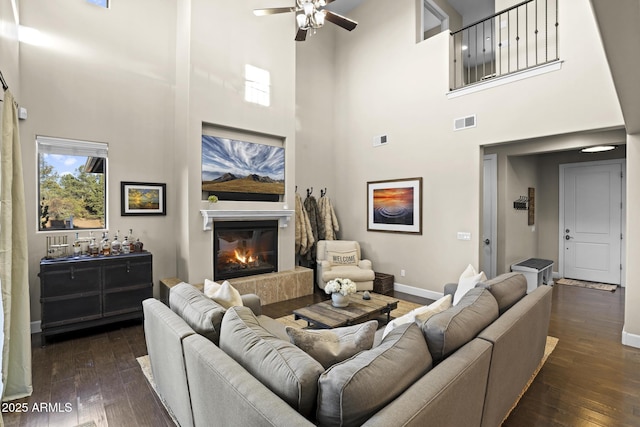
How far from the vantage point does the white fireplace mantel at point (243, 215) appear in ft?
15.3

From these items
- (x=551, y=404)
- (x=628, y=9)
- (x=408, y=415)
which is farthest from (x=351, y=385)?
(x=551, y=404)

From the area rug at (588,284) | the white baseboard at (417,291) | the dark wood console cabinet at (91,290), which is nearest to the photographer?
the dark wood console cabinet at (91,290)

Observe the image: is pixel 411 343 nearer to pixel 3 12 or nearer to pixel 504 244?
pixel 3 12

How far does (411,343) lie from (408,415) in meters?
0.44

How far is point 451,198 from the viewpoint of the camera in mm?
5188

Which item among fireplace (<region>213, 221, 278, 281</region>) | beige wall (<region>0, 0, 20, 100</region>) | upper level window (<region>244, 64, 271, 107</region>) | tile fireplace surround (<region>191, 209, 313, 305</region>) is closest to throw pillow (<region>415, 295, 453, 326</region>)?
tile fireplace surround (<region>191, 209, 313, 305</region>)

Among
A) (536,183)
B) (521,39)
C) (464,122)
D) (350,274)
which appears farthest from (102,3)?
(536,183)

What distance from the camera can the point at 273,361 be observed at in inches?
57.1

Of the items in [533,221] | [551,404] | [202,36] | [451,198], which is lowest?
[551,404]

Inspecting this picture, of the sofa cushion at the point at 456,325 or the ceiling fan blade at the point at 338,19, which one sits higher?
the ceiling fan blade at the point at 338,19

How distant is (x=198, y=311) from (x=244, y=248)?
3.13 metres

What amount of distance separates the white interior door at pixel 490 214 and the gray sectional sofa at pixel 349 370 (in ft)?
11.5

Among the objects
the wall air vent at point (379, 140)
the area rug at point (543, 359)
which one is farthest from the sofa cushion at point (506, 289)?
the wall air vent at point (379, 140)

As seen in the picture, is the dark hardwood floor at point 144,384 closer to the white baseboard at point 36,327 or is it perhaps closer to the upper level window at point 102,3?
the white baseboard at point 36,327
